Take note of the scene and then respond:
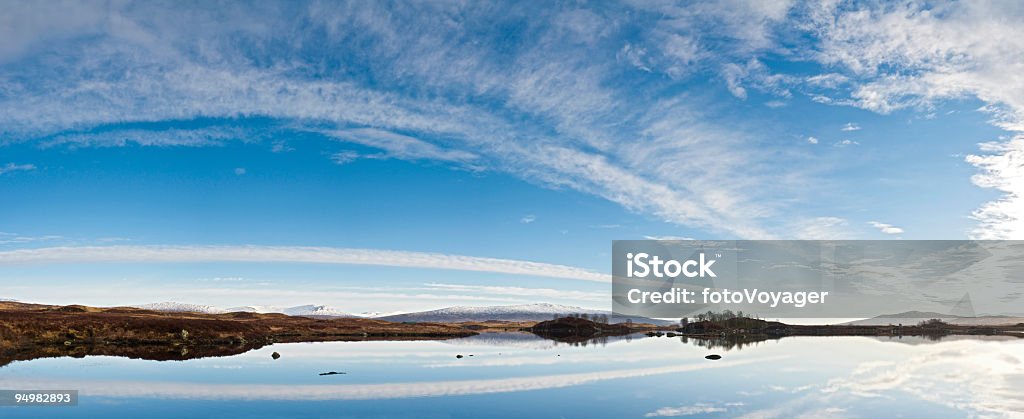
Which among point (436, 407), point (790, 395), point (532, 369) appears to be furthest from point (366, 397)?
point (790, 395)

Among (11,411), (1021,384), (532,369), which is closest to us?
(11,411)

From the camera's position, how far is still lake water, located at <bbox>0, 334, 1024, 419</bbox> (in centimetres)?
3709

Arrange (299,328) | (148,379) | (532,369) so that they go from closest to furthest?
1. (148,379)
2. (532,369)
3. (299,328)

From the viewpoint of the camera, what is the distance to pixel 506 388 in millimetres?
47656

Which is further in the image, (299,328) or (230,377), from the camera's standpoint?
(299,328)

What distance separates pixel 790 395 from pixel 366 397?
104ft

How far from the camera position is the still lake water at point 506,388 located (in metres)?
37.1

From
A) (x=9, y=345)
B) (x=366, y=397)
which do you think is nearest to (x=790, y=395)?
(x=366, y=397)

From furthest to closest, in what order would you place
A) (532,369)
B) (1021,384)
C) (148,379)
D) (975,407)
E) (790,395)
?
(532,369) < (1021,384) < (148,379) < (790,395) < (975,407)

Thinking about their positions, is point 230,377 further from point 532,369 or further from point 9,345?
point 9,345

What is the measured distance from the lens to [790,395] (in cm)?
4503

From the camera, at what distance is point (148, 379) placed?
1981 inches

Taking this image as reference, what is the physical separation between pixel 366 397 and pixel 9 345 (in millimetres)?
67498

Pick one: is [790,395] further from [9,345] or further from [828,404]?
[9,345]
